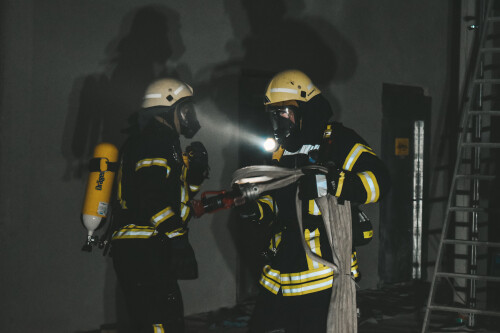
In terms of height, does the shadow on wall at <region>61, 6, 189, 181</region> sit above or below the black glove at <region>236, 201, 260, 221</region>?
above

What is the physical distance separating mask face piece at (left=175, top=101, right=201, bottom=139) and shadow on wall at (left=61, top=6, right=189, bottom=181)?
3.30 feet

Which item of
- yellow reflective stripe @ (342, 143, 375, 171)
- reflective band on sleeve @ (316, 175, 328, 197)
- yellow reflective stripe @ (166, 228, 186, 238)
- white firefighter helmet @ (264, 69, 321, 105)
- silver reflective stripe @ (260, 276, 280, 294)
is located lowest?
silver reflective stripe @ (260, 276, 280, 294)

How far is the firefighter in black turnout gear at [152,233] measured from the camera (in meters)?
4.35

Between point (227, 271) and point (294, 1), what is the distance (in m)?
3.09

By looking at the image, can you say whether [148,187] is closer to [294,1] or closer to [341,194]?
[341,194]

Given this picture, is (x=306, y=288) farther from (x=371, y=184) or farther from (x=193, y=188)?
(x=193, y=188)

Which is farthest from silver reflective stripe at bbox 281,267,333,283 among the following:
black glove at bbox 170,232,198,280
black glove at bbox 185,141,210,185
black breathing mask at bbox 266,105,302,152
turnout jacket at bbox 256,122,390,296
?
black glove at bbox 185,141,210,185

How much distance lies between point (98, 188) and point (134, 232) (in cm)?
43

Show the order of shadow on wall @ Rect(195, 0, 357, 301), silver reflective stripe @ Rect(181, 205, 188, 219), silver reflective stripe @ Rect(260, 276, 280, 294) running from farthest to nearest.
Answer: shadow on wall @ Rect(195, 0, 357, 301) → silver reflective stripe @ Rect(181, 205, 188, 219) → silver reflective stripe @ Rect(260, 276, 280, 294)

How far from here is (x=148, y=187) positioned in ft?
14.1

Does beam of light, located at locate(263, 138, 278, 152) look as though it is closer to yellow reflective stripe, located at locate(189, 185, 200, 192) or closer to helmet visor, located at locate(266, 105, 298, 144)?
helmet visor, located at locate(266, 105, 298, 144)

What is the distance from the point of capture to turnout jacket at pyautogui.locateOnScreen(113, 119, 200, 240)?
432cm

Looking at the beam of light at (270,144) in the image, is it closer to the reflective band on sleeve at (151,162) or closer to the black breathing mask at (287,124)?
the black breathing mask at (287,124)

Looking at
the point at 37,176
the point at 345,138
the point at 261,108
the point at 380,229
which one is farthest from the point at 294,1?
the point at 345,138
